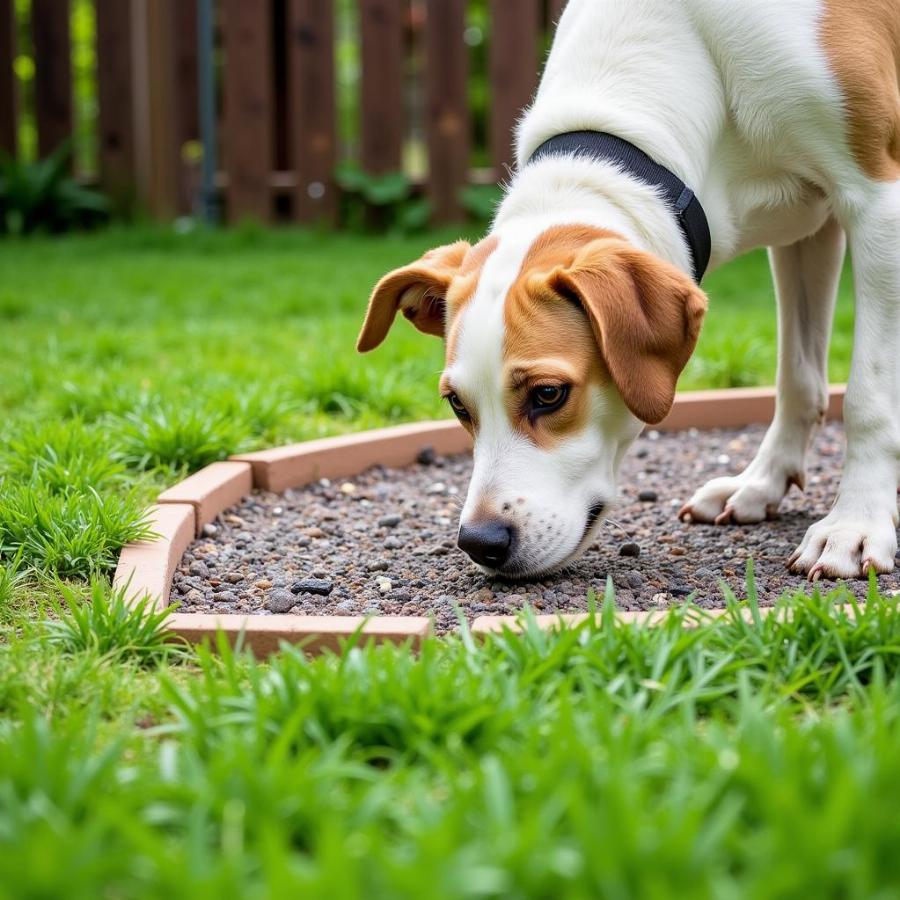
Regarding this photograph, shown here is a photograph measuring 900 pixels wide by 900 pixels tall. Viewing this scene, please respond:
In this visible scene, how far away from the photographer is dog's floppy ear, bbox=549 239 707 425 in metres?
2.89

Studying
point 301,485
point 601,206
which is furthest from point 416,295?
point 301,485

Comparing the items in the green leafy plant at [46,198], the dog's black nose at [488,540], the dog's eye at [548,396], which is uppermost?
the dog's eye at [548,396]

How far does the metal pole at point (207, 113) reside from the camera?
10492mm

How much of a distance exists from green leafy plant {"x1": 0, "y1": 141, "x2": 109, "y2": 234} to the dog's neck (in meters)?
7.90

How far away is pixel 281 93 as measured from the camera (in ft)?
34.6

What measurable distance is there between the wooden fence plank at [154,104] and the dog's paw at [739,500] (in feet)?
25.4

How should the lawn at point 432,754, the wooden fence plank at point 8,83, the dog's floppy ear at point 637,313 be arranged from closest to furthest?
the lawn at point 432,754 → the dog's floppy ear at point 637,313 → the wooden fence plank at point 8,83

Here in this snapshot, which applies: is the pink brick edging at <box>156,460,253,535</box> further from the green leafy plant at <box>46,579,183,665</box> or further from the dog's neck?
the dog's neck

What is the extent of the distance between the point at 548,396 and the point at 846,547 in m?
0.83

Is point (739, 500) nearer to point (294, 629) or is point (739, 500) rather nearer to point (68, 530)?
point (294, 629)

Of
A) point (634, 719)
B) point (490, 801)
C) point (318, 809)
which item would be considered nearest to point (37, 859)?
point (318, 809)

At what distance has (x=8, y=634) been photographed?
106 inches

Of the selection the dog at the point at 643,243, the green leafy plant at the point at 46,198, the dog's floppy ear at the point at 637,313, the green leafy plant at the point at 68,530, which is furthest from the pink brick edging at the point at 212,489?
the green leafy plant at the point at 46,198

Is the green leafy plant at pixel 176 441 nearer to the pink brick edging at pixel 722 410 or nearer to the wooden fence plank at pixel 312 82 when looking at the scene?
the pink brick edging at pixel 722 410
